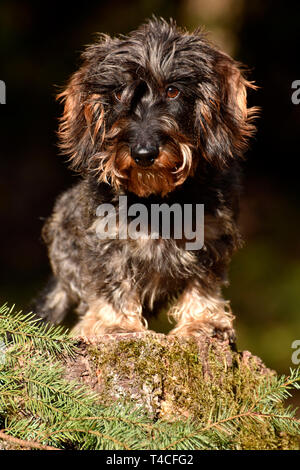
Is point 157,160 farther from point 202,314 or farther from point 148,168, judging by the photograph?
point 202,314

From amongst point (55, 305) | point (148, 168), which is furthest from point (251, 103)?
point (148, 168)

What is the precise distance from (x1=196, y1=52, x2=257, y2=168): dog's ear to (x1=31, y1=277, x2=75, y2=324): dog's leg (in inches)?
70.7

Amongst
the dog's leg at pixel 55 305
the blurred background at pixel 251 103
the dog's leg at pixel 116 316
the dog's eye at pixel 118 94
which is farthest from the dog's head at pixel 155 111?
the blurred background at pixel 251 103

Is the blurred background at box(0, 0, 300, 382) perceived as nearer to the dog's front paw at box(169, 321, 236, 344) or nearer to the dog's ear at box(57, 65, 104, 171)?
the dog's front paw at box(169, 321, 236, 344)

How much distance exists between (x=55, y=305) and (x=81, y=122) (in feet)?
5.51

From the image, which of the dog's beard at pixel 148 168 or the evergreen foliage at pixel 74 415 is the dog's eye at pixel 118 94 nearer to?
the dog's beard at pixel 148 168

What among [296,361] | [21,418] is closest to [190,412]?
[21,418]

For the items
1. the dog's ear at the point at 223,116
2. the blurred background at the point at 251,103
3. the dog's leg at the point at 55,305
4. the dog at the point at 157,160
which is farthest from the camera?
the blurred background at the point at 251,103

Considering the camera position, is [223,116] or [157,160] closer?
[157,160]

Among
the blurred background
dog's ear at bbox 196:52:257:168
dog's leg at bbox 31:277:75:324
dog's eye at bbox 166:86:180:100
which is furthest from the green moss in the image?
the blurred background

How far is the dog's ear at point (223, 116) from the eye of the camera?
3238 millimetres

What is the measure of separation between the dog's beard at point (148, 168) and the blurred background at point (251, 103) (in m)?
4.08

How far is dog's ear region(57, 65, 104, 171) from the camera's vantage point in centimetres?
335

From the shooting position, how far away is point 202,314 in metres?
3.68
